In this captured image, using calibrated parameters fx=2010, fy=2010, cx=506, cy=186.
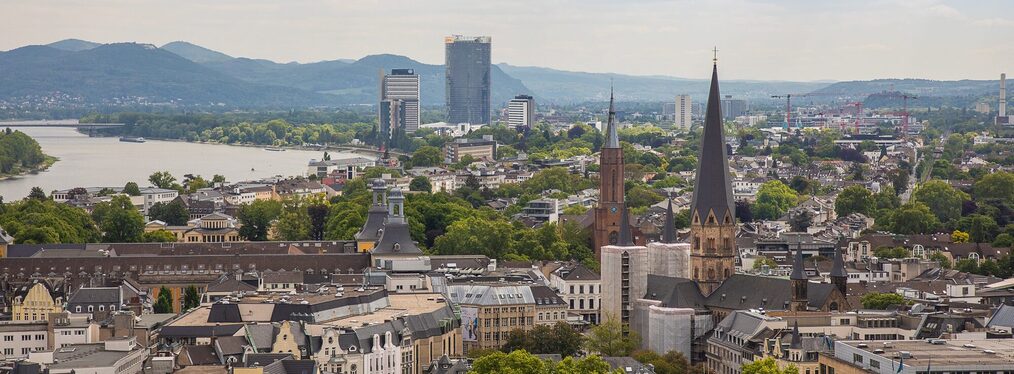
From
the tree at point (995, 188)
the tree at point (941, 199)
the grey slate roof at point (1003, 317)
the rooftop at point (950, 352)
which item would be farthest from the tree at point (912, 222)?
the rooftop at point (950, 352)

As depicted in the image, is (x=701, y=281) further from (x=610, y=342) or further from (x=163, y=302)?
(x=163, y=302)

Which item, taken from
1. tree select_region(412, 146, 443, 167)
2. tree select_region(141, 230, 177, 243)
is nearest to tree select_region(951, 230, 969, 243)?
tree select_region(141, 230, 177, 243)

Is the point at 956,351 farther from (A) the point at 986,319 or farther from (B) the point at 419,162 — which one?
(B) the point at 419,162

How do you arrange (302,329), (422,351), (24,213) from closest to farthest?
(302,329)
(422,351)
(24,213)

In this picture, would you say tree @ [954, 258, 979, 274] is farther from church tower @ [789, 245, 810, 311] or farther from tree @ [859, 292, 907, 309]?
church tower @ [789, 245, 810, 311]

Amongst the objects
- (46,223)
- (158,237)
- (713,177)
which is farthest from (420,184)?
(713,177)

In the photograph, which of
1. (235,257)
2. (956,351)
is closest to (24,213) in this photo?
(235,257)
